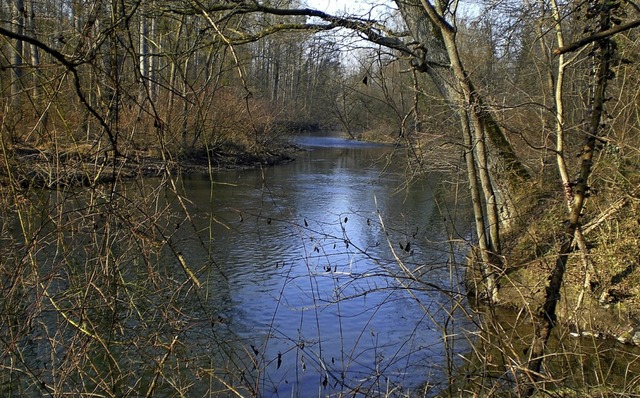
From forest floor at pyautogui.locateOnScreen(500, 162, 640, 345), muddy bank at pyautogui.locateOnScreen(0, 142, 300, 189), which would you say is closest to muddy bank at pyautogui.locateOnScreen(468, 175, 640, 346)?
forest floor at pyautogui.locateOnScreen(500, 162, 640, 345)

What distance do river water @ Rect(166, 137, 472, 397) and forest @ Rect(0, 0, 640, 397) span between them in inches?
10.2

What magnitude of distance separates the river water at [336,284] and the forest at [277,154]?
26 centimetres

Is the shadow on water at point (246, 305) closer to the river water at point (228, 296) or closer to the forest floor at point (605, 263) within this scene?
the river water at point (228, 296)

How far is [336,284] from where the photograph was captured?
849 cm

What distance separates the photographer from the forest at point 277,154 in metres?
2.51

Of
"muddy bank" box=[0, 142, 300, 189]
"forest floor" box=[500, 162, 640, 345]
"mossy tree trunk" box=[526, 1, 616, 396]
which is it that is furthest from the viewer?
"forest floor" box=[500, 162, 640, 345]

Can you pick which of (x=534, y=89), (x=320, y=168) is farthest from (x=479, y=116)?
(x=320, y=168)

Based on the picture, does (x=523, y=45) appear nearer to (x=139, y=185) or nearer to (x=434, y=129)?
(x=434, y=129)

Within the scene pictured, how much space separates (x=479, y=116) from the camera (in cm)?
660

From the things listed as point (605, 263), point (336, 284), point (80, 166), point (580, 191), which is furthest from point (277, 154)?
point (80, 166)

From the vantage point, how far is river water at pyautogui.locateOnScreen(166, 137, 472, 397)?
13.0 feet

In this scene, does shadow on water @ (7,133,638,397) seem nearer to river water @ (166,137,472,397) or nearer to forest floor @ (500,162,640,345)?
river water @ (166,137,472,397)

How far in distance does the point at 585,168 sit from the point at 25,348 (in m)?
4.55

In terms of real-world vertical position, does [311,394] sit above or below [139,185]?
below
